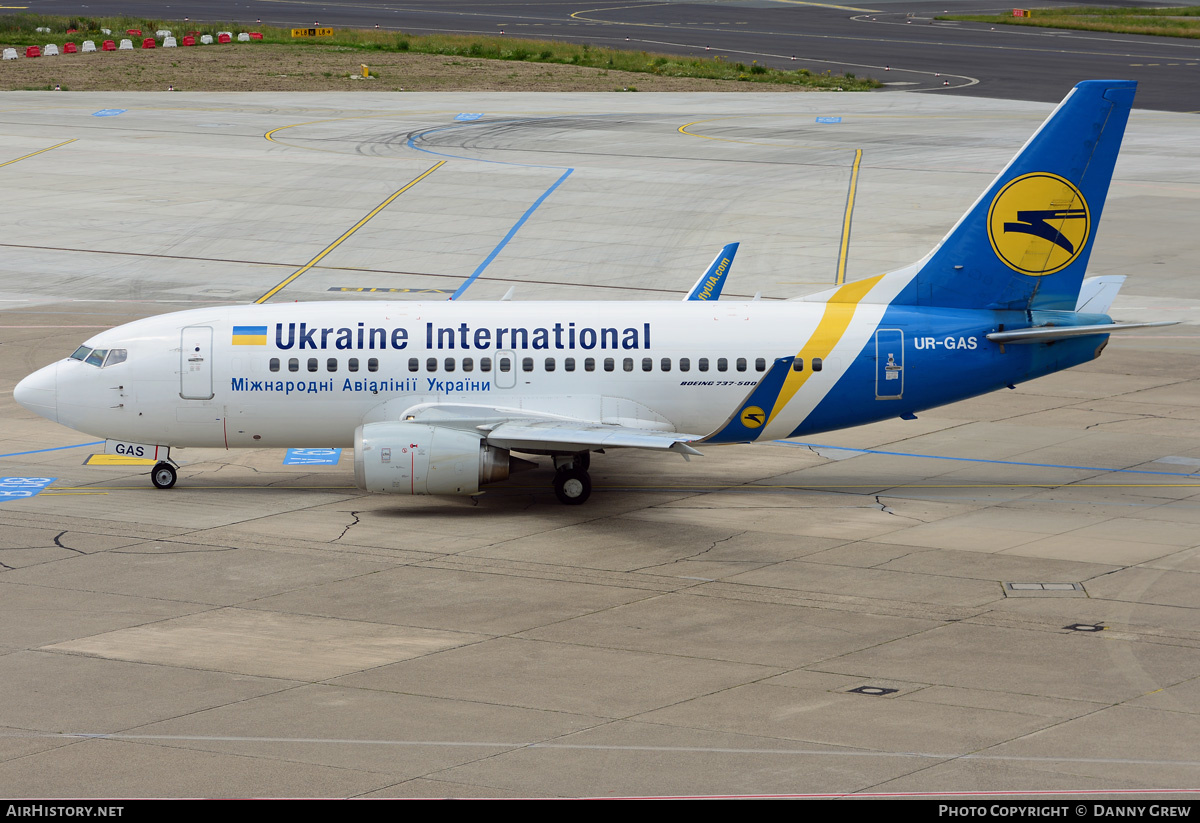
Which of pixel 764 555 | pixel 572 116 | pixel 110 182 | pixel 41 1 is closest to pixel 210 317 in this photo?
pixel 764 555

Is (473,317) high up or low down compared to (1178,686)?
up

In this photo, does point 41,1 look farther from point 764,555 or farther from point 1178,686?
point 1178,686

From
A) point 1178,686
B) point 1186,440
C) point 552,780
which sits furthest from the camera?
point 1186,440

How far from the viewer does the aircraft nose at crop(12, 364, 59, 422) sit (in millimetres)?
32375

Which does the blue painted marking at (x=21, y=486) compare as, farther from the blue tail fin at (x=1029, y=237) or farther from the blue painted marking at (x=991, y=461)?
the blue tail fin at (x=1029, y=237)

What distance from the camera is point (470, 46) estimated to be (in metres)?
105

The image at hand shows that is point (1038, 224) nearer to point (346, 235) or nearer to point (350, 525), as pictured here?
point (350, 525)

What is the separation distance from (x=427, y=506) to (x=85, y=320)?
75.2 feet

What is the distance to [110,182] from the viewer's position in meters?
67.5

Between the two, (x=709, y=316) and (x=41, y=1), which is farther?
(x=41, y=1)

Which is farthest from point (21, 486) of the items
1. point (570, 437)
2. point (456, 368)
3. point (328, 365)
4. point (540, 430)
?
point (570, 437)

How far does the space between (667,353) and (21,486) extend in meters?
14.6

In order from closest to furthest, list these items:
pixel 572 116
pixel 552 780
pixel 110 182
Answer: pixel 552 780 < pixel 110 182 < pixel 572 116

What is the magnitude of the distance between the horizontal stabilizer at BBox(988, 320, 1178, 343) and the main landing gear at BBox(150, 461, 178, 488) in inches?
711
